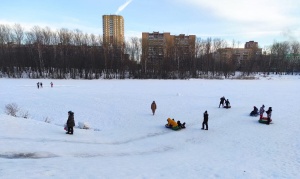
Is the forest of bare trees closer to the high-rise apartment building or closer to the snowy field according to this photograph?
the snowy field

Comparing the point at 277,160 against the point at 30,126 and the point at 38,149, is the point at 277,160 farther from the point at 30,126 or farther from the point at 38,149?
the point at 30,126

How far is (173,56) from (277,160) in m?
71.9

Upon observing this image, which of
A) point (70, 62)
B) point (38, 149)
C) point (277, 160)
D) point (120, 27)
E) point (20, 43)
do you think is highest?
point (120, 27)

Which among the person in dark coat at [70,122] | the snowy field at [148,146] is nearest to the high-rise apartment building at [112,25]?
the snowy field at [148,146]

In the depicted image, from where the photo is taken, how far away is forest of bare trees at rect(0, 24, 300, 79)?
72.0m

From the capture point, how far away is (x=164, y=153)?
11.8 metres

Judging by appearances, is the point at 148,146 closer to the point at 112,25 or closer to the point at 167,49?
the point at 167,49

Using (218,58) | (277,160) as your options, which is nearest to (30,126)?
(277,160)

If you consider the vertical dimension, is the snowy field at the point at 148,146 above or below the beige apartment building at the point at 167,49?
below

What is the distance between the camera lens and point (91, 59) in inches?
2894

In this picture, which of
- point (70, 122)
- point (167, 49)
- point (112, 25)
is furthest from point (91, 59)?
point (112, 25)

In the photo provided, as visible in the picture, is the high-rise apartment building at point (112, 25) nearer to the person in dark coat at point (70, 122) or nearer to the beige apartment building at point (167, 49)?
the beige apartment building at point (167, 49)

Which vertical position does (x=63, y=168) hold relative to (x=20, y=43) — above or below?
below

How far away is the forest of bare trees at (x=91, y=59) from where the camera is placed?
7200 cm
